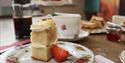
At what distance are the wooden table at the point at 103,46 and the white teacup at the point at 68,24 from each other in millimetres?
59

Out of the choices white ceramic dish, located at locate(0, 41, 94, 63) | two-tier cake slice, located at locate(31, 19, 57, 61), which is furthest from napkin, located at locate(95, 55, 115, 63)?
two-tier cake slice, located at locate(31, 19, 57, 61)

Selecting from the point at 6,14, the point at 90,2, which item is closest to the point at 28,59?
the point at 6,14

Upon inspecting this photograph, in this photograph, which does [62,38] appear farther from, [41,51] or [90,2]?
[90,2]

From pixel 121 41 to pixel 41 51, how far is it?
15.2 inches

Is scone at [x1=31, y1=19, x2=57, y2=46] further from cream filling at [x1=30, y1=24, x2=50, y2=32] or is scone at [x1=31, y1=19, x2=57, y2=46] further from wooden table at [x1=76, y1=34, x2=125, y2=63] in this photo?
wooden table at [x1=76, y1=34, x2=125, y2=63]

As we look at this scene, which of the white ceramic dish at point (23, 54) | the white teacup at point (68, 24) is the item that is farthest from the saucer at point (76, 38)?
the white ceramic dish at point (23, 54)

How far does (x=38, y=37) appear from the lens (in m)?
0.71

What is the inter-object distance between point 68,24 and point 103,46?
0.16 meters

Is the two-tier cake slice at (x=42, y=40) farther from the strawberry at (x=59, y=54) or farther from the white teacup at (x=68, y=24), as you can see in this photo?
the white teacup at (x=68, y=24)

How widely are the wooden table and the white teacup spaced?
6 centimetres

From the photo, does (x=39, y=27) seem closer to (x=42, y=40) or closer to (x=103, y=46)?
(x=42, y=40)

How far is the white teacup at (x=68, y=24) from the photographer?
90 cm

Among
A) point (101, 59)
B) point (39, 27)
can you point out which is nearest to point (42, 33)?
point (39, 27)

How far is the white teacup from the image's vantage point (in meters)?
0.90
